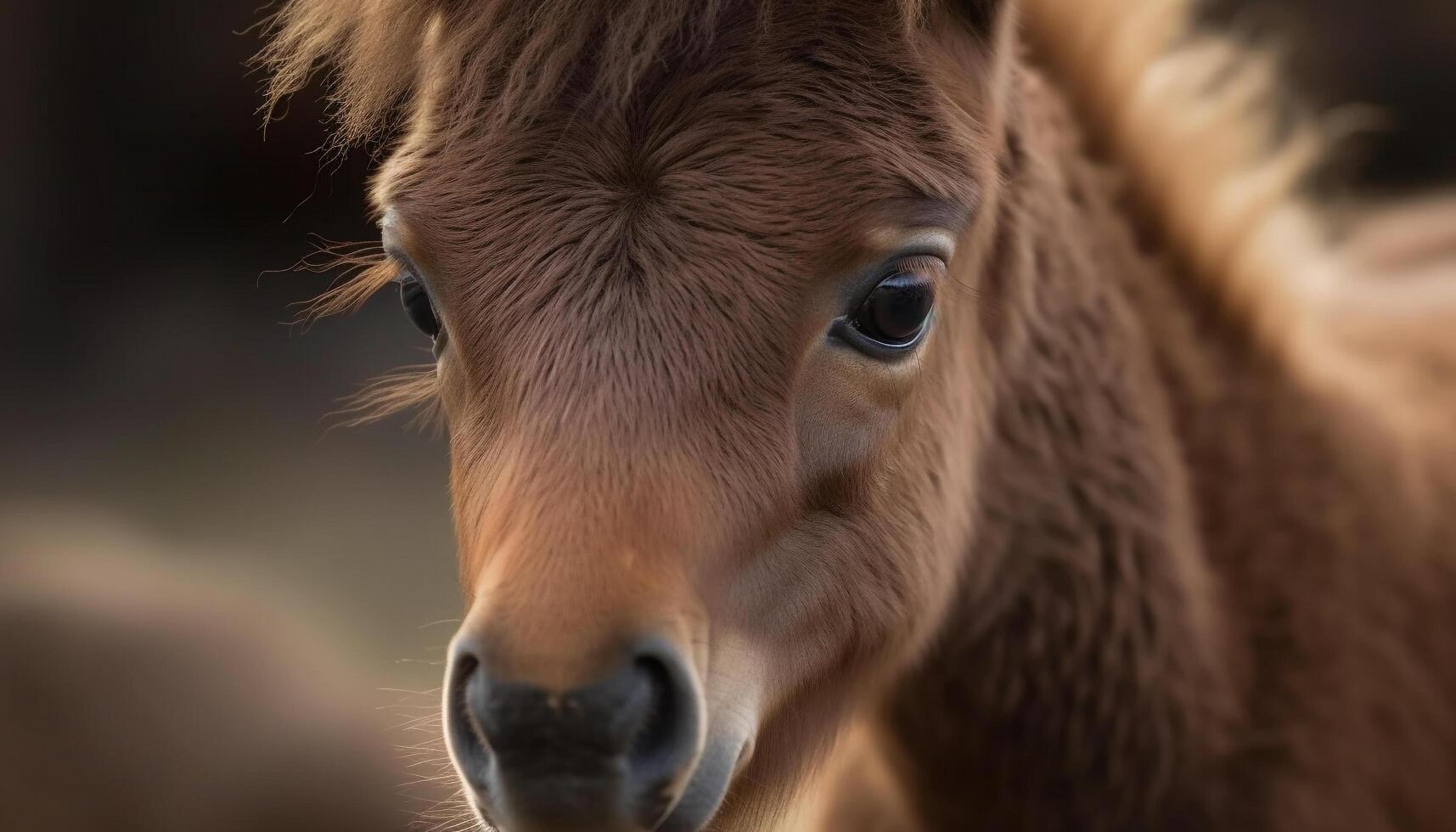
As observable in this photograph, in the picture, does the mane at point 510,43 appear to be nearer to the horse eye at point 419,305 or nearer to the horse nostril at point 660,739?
the horse eye at point 419,305

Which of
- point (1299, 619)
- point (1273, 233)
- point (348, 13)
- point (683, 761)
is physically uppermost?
point (1273, 233)

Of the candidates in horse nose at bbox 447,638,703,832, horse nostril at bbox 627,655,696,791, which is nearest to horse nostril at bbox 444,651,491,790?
horse nose at bbox 447,638,703,832

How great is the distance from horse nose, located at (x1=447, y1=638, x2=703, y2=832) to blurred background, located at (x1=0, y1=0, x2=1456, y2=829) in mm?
2944

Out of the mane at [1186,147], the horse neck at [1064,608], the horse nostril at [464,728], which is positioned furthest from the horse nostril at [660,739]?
the mane at [1186,147]

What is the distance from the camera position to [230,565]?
441 centimetres

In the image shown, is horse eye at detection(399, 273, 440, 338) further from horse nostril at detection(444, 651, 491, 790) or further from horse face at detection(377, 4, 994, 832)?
horse nostril at detection(444, 651, 491, 790)

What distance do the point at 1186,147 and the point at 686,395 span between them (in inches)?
53.2

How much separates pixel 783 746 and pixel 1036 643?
494 mm

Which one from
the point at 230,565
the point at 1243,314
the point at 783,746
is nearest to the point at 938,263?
the point at 783,746

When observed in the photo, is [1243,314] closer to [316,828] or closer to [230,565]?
[316,828]

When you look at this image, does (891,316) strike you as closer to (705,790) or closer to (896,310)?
(896,310)

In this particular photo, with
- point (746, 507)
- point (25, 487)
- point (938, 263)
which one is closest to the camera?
point (746, 507)

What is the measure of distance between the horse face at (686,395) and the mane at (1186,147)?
2.18ft

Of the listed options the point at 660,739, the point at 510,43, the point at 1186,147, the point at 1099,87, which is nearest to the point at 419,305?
the point at 510,43
